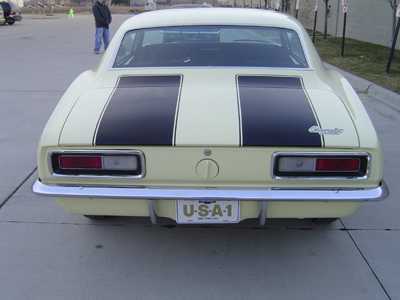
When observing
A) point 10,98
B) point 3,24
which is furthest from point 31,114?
point 3,24

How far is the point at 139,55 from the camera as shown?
3.21 meters

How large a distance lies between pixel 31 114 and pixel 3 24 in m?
22.4

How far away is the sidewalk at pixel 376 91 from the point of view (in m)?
6.07

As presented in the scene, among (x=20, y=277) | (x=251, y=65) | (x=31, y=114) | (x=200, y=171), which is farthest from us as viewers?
(x=31, y=114)

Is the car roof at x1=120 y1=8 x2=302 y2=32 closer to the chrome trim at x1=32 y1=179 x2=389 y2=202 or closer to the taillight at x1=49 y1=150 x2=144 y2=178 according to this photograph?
the taillight at x1=49 y1=150 x2=144 y2=178

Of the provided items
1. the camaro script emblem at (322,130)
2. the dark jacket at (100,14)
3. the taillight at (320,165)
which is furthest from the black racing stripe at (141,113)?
the dark jacket at (100,14)

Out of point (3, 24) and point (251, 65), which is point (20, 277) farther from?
point (3, 24)

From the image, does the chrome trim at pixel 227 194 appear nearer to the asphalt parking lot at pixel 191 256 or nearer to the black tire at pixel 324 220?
the asphalt parking lot at pixel 191 256

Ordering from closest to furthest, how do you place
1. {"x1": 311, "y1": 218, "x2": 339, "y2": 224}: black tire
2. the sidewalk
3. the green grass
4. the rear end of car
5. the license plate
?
the license plate < {"x1": 311, "y1": 218, "x2": 339, "y2": 224}: black tire < the sidewalk < the green grass < the rear end of car

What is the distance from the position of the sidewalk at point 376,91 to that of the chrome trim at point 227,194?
4280 millimetres

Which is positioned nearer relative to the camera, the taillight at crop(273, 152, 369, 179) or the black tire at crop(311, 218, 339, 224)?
the taillight at crop(273, 152, 369, 179)

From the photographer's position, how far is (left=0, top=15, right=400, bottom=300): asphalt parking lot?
2297 mm

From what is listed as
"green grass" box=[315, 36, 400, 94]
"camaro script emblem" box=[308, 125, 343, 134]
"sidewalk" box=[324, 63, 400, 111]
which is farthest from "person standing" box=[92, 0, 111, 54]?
"camaro script emblem" box=[308, 125, 343, 134]

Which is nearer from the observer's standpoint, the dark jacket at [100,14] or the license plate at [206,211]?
the license plate at [206,211]
